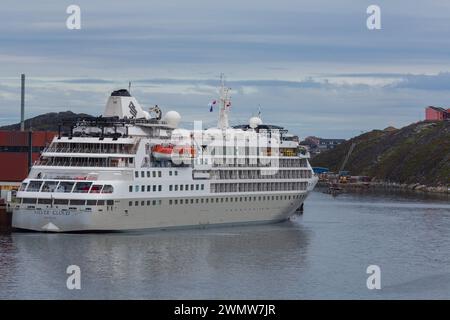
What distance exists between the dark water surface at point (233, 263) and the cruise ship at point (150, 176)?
1690 mm

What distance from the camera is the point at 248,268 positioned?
→ 244ft

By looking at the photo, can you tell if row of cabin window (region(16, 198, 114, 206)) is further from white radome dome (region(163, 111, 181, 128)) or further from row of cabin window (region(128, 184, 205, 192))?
white radome dome (region(163, 111, 181, 128))

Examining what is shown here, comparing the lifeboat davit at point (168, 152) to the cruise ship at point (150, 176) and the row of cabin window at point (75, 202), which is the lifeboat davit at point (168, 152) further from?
the row of cabin window at point (75, 202)

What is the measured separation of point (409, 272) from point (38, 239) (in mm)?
28896

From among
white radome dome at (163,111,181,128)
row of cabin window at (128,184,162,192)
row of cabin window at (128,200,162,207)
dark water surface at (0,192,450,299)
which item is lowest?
dark water surface at (0,192,450,299)

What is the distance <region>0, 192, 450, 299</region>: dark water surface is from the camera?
2566 inches

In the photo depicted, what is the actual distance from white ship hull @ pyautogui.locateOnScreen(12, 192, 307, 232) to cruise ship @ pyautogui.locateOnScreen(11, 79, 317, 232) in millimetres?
81

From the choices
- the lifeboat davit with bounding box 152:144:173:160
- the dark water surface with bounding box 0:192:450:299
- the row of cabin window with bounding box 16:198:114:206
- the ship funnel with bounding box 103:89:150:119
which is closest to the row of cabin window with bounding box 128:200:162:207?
the row of cabin window with bounding box 16:198:114:206

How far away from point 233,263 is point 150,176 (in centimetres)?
1680

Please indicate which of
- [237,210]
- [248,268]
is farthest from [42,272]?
[237,210]

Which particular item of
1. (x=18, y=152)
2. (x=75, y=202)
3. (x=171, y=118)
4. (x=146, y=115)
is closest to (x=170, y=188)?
(x=146, y=115)

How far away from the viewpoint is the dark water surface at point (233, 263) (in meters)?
65.2

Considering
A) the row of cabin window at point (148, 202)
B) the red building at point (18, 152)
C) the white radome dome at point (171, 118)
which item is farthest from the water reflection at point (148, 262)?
the red building at point (18, 152)
